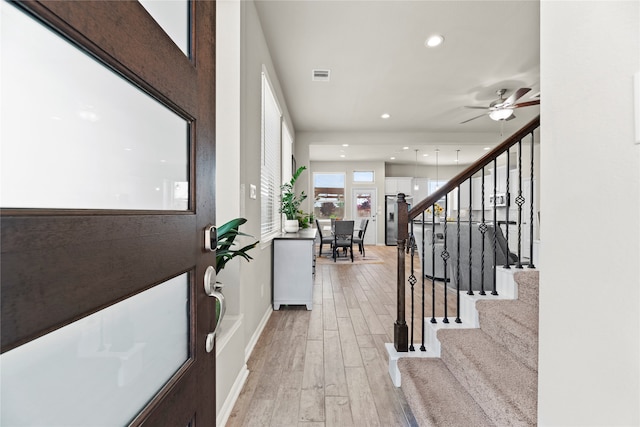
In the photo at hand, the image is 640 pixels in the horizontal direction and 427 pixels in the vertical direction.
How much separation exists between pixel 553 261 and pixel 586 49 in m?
0.52

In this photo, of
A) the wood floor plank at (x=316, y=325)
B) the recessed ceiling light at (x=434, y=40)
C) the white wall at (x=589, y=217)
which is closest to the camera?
the white wall at (x=589, y=217)

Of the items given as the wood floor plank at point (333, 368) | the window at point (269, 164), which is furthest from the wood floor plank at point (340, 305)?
the window at point (269, 164)

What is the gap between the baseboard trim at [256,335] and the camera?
2.32 meters

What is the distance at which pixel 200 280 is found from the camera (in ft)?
2.57

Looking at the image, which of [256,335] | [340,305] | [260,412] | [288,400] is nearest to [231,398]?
[260,412]

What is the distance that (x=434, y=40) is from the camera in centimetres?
320

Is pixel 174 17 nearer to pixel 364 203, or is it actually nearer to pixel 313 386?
pixel 313 386

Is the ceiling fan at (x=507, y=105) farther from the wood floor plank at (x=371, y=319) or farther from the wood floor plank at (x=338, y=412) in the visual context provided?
the wood floor plank at (x=338, y=412)

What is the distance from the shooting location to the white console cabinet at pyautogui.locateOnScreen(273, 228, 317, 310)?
135 inches

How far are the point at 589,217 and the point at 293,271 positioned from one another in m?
2.96

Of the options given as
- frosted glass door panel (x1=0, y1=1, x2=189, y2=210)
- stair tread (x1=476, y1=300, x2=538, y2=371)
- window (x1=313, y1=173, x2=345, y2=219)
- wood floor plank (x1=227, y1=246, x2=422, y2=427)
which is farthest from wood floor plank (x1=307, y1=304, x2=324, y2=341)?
window (x1=313, y1=173, x2=345, y2=219)

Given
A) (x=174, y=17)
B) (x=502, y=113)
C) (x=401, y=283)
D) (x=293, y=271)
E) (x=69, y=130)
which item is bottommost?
(x=293, y=271)

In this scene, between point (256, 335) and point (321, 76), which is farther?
point (321, 76)

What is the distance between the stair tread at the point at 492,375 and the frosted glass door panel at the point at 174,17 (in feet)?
5.73
